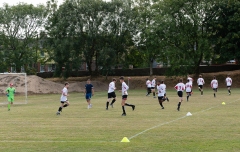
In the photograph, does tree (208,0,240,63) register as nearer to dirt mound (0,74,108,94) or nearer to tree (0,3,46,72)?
dirt mound (0,74,108,94)

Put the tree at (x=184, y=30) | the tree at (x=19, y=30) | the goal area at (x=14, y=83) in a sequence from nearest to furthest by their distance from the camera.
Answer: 1. the goal area at (x=14, y=83)
2. the tree at (x=184, y=30)
3. the tree at (x=19, y=30)

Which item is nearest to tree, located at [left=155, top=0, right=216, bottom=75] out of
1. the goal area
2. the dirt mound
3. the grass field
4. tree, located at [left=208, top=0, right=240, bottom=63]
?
tree, located at [left=208, top=0, right=240, bottom=63]

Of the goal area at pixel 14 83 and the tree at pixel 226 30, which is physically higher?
the tree at pixel 226 30

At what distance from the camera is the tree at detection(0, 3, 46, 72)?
7025cm

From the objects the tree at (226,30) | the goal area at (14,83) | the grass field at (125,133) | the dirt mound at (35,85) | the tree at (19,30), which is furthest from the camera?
the tree at (19,30)

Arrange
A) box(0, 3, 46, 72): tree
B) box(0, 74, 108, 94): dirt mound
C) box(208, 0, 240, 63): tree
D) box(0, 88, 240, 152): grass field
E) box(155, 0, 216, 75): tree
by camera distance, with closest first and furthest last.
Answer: box(0, 88, 240, 152): grass field → box(0, 74, 108, 94): dirt mound → box(208, 0, 240, 63): tree → box(155, 0, 216, 75): tree → box(0, 3, 46, 72): tree

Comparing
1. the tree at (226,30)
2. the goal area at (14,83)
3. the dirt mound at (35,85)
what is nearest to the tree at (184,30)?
the tree at (226,30)

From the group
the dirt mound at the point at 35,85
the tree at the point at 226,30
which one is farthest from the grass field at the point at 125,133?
the tree at the point at 226,30

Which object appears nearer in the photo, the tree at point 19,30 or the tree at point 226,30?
the tree at point 226,30

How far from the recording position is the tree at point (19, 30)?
70.2m

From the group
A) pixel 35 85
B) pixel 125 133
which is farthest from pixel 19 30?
pixel 125 133

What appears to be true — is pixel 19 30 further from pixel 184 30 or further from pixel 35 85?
pixel 184 30

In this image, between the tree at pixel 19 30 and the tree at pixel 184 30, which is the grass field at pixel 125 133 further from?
the tree at pixel 19 30

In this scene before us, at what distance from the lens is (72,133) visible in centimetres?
1627
